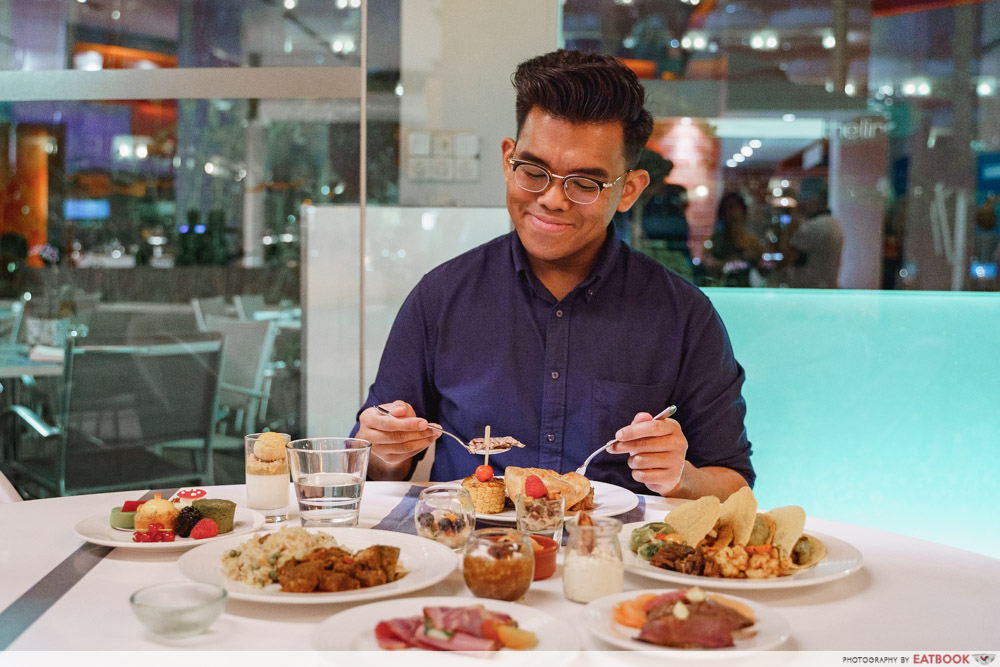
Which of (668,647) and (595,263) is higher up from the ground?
(595,263)

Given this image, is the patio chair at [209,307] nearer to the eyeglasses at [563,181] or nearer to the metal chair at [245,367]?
the metal chair at [245,367]

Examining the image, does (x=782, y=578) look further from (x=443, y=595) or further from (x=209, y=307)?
(x=209, y=307)

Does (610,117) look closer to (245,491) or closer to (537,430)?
(537,430)

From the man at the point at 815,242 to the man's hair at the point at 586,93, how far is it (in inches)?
65.8

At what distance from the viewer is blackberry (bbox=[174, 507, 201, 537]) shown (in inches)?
56.8

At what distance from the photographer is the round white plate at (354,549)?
1.15 m

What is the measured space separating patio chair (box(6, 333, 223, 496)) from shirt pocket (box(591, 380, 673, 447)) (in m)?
2.07

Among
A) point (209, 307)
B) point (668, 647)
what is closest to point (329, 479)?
point (668, 647)

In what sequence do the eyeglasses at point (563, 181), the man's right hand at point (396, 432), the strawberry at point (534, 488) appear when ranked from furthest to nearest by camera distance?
the eyeglasses at point (563, 181)
the man's right hand at point (396, 432)
the strawberry at point (534, 488)

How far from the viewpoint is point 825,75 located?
140 inches

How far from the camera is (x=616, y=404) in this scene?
2.07m

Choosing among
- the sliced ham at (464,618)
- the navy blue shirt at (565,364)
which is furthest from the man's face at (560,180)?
the sliced ham at (464,618)

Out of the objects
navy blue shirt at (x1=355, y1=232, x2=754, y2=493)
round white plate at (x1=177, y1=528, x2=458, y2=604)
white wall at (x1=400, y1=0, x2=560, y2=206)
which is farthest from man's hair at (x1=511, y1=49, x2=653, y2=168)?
white wall at (x1=400, y1=0, x2=560, y2=206)

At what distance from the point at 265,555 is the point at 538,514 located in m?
0.38
